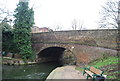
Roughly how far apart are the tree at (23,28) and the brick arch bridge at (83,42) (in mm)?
2299

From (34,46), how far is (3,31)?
591 centimetres

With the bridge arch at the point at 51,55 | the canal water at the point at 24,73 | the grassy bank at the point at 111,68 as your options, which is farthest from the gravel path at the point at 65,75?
the bridge arch at the point at 51,55

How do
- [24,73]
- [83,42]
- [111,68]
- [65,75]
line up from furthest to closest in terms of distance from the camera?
[83,42]
[24,73]
[65,75]
[111,68]

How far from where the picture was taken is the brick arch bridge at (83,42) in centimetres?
1217

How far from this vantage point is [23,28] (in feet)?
61.3

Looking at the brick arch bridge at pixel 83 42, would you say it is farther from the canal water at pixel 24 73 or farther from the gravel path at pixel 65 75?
the canal water at pixel 24 73

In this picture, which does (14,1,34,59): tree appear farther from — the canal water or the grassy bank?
the grassy bank

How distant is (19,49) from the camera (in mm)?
18625

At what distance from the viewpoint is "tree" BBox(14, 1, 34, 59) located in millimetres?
18359

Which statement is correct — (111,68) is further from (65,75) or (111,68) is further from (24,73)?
(24,73)

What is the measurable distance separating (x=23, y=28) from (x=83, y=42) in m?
9.24

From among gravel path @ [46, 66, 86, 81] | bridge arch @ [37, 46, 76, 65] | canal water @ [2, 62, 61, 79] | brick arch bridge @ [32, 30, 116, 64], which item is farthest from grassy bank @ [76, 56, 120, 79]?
bridge arch @ [37, 46, 76, 65]

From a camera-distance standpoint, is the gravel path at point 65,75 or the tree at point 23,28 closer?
the gravel path at point 65,75

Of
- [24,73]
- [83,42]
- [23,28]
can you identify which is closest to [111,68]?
[83,42]
